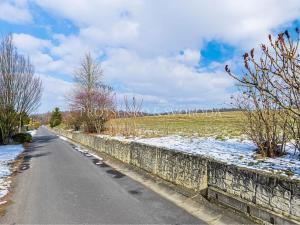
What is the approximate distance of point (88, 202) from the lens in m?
7.36

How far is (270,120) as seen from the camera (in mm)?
10031

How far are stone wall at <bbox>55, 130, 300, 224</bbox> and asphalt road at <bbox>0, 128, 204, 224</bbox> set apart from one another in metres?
1.00

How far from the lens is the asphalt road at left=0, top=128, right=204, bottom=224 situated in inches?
238

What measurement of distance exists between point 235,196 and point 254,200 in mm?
560

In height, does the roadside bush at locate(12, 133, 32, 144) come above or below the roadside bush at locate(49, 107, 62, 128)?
below

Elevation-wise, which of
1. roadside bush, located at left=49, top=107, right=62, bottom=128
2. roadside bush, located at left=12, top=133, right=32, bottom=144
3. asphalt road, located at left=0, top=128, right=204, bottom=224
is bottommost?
asphalt road, located at left=0, top=128, right=204, bottom=224

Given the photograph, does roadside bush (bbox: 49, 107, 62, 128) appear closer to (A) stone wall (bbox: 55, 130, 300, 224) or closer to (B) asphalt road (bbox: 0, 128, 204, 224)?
(B) asphalt road (bbox: 0, 128, 204, 224)

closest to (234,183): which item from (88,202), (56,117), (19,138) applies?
(88,202)

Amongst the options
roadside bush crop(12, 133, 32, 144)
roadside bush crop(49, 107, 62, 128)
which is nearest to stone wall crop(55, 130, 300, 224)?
roadside bush crop(12, 133, 32, 144)

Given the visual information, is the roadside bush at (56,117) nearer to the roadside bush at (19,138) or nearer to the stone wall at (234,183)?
the roadside bush at (19,138)

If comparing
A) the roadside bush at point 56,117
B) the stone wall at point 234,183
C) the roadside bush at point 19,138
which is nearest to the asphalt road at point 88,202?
the stone wall at point 234,183

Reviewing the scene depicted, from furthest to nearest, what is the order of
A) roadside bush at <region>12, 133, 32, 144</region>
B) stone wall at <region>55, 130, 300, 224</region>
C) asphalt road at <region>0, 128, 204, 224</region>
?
roadside bush at <region>12, 133, 32, 144</region>
asphalt road at <region>0, 128, 204, 224</region>
stone wall at <region>55, 130, 300, 224</region>

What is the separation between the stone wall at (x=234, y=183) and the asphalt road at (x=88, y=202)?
3.29 ft

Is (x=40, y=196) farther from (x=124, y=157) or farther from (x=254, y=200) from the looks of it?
(x=124, y=157)
